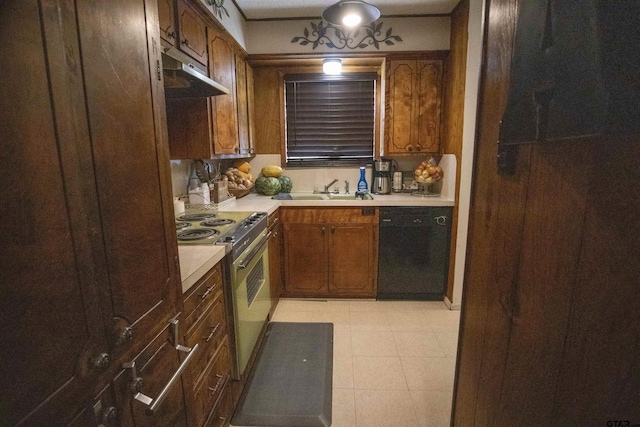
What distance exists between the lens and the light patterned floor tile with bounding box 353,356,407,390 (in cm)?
188

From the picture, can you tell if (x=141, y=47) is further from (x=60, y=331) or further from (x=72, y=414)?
(x=72, y=414)

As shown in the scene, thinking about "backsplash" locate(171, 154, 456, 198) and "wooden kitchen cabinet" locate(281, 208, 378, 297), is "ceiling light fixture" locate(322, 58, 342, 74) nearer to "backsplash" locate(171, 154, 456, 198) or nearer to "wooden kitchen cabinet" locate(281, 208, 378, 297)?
"backsplash" locate(171, 154, 456, 198)

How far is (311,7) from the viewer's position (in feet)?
8.75

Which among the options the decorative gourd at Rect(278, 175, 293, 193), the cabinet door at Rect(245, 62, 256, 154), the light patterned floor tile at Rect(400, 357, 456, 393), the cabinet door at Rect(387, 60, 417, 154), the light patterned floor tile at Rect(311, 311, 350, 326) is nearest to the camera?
the light patterned floor tile at Rect(400, 357, 456, 393)

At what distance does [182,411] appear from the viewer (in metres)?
0.99

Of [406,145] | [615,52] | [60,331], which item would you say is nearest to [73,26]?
[60,331]

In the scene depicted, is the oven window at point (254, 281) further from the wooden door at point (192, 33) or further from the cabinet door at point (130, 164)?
the wooden door at point (192, 33)

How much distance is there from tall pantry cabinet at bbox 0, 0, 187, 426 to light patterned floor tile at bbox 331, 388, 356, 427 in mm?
1098

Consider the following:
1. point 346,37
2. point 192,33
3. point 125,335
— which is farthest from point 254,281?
point 346,37

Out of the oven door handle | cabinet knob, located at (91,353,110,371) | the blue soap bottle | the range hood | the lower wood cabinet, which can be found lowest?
the lower wood cabinet

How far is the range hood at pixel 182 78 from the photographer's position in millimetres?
1311

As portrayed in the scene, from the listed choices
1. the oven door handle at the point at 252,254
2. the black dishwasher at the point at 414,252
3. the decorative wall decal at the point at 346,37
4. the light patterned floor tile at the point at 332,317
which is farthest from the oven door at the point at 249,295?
the decorative wall decal at the point at 346,37

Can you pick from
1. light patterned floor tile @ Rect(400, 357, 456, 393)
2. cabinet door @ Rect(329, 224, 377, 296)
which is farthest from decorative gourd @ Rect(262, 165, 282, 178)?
light patterned floor tile @ Rect(400, 357, 456, 393)

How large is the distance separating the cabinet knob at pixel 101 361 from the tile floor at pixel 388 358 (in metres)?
1.36
